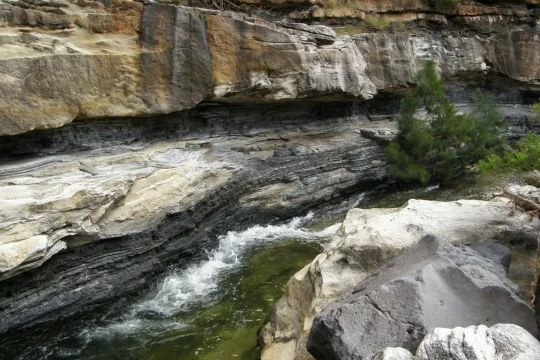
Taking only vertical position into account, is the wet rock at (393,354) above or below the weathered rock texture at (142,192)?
above

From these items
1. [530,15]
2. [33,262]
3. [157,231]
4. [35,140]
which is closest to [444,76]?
[530,15]

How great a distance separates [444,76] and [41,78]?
59.3ft

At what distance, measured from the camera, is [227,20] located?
12.1 m

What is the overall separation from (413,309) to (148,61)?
8.63 meters

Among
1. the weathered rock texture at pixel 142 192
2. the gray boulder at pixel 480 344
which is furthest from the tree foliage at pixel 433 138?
the gray boulder at pixel 480 344

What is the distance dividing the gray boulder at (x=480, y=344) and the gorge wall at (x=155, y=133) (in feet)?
20.7

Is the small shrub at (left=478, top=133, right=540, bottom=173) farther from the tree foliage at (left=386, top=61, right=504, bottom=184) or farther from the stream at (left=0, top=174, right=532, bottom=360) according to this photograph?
the tree foliage at (left=386, top=61, right=504, bottom=184)

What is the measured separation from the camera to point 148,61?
10.9 m

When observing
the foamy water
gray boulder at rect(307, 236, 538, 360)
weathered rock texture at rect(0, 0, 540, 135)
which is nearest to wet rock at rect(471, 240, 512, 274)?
gray boulder at rect(307, 236, 538, 360)

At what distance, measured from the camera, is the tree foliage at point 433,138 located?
15.5 m

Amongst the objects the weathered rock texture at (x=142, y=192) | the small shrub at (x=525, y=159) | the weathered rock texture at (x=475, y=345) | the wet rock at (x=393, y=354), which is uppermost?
the small shrub at (x=525, y=159)

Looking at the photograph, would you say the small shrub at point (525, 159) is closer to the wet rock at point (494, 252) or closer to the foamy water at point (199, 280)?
the wet rock at point (494, 252)

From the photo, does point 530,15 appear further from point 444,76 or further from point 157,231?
point 157,231

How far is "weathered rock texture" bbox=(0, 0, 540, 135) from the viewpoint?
9016 mm
